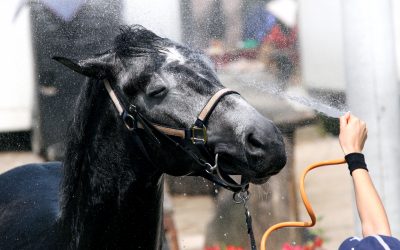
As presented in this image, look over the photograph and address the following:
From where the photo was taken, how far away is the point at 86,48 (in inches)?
172

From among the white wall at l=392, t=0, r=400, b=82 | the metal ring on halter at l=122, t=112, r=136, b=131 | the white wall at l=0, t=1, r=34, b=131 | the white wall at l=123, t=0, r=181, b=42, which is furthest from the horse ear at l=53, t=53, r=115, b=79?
the white wall at l=392, t=0, r=400, b=82

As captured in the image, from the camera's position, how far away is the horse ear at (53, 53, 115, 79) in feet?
10.3

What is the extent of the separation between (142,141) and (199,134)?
219 mm

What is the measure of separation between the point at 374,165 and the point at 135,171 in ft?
5.90

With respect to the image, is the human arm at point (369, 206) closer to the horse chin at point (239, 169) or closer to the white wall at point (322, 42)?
the horse chin at point (239, 169)

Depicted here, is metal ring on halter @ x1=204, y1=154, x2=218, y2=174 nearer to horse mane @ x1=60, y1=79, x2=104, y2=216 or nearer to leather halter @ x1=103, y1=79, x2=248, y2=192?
leather halter @ x1=103, y1=79, x2=248, y2=192

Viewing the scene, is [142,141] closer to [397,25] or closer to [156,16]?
[156,16]

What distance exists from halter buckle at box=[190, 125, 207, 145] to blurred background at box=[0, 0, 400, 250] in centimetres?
139

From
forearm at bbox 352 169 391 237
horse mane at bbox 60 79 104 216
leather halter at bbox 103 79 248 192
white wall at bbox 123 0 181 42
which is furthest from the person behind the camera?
white wall at bbox 123 0 181 42

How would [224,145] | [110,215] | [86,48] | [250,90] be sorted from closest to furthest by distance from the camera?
[224,145] → [110,215] → [86,48] → [250,90]

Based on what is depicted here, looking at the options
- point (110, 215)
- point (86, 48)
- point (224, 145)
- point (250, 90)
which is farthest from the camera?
point (250, 90)

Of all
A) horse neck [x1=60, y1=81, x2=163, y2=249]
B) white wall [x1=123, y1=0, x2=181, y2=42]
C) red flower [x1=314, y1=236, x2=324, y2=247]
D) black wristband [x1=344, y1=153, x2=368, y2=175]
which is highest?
white wall [x1=123, y1=0, x2=181, y2=42]

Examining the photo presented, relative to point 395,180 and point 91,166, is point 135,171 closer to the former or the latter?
point 91,166

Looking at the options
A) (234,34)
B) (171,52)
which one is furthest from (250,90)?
(171,52)
